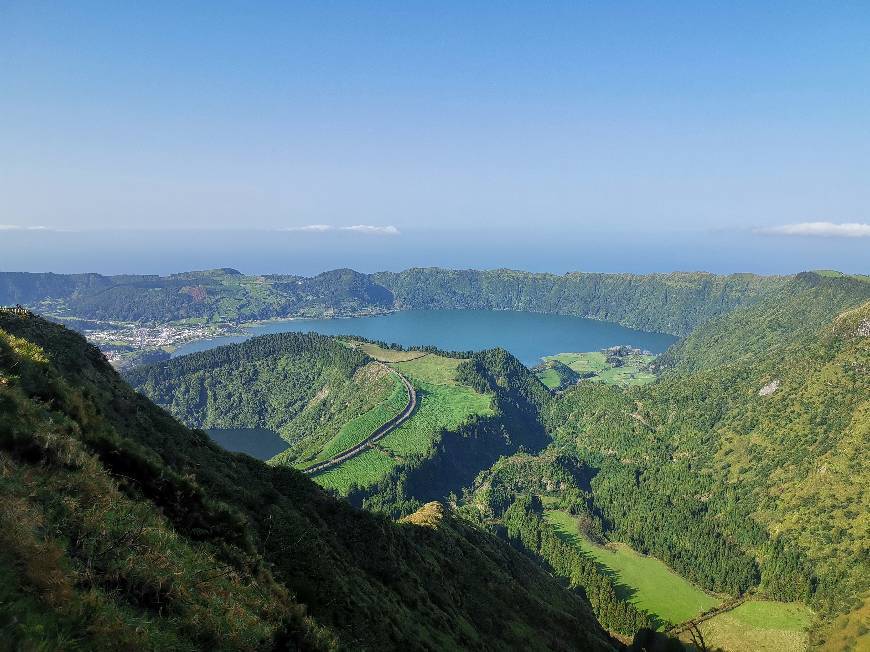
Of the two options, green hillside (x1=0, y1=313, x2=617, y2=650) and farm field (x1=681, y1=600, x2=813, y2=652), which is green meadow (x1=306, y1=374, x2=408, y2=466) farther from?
green hillside (x1=0, y1=313, x2=617, y2=650)

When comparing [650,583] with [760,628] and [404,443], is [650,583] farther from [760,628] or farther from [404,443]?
[404,443]

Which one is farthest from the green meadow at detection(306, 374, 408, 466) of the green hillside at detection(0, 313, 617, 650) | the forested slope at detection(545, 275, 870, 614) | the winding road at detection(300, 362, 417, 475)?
the green hillside at detection(0, 313, 617, 650)

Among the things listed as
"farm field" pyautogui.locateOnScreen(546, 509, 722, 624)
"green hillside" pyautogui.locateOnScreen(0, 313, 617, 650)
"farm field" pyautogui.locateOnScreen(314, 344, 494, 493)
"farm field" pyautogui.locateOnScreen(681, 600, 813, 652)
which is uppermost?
"green hillside" pyautogui.locateOnScreen(0, 313, 617, 650)

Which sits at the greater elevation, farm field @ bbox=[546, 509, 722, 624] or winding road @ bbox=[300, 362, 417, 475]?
winding road @ bbox=[300, 362, 417, 475]

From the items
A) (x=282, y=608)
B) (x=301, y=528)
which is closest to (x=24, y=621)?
(x=282, y=608)

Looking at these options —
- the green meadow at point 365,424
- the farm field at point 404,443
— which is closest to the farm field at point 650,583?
the farm field at point 404,443

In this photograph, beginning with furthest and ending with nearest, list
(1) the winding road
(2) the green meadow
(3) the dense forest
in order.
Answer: (2) the green meadow, (1) the winding road, (3) the dense forest

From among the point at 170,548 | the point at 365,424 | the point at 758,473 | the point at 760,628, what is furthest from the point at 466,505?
the point at 170,548
